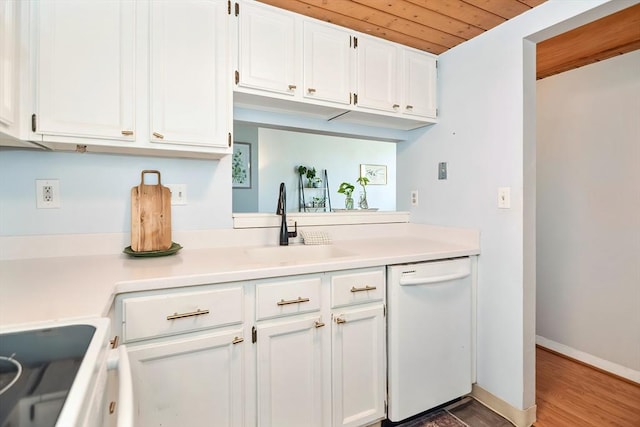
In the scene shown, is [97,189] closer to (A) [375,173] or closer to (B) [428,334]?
(B) [428,334]

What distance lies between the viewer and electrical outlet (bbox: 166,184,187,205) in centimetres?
169

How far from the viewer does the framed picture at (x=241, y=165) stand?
4305mm

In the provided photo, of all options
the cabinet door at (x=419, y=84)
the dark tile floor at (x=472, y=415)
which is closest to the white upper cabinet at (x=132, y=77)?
the cabinet door at (x=419, y=84)

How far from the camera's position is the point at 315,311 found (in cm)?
140

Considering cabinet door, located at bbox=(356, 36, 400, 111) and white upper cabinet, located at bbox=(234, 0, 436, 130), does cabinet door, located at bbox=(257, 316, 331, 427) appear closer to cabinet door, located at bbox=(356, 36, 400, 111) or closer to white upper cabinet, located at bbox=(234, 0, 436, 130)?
white upper cabinet, located at bbox=(234, 0, 436, 130)

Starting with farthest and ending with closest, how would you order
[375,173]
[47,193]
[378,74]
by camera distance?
[375,173] < [378,74] < [47,193]

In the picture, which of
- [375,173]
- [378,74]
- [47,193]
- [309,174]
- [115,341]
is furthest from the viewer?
[375,173]

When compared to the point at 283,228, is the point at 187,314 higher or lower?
lower

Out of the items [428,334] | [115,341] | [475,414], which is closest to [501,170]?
[428,334]

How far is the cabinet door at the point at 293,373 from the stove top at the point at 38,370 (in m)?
0.71

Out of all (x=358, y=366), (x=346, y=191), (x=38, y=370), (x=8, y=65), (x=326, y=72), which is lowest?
(x=358, y=366)

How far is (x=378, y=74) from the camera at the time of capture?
1.97m

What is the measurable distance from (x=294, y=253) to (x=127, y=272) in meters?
0.88

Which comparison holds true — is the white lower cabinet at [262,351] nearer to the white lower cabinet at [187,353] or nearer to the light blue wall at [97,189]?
the white lower cabinet at [187,353]
